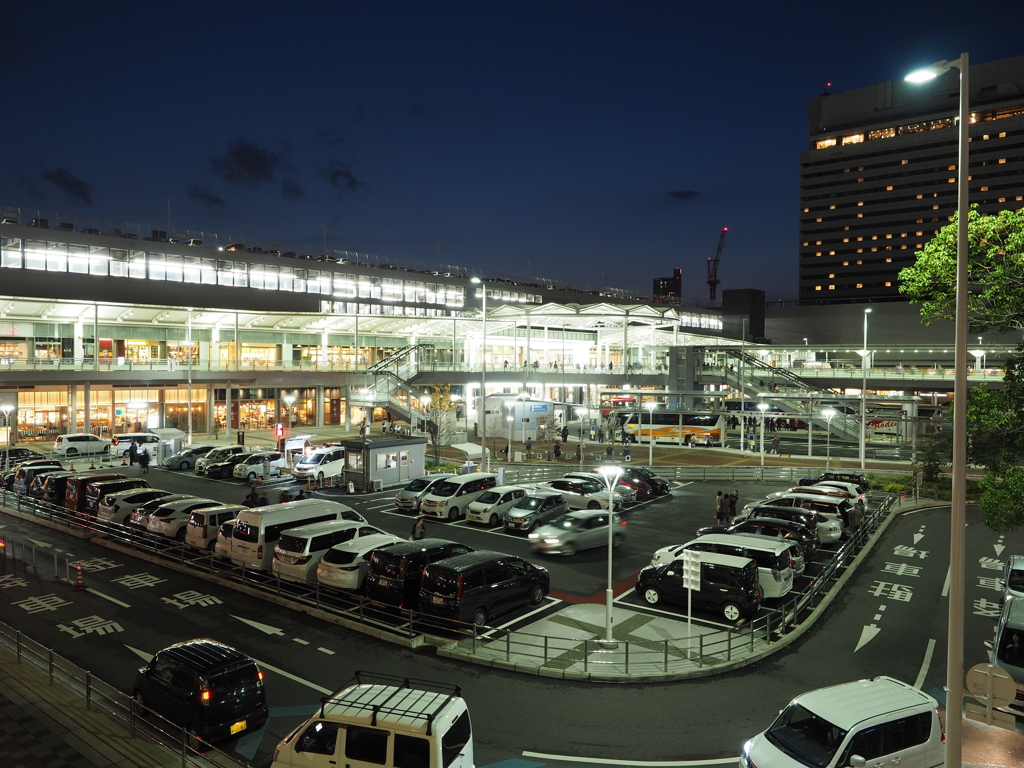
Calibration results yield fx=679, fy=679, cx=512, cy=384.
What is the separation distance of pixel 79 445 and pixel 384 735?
38.7 m

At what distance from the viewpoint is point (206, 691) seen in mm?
9211

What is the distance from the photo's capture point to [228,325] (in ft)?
182

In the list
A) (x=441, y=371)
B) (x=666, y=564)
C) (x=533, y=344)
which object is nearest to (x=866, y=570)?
(x=666, y=564)

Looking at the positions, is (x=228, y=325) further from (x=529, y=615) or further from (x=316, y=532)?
(x=529, y=615)

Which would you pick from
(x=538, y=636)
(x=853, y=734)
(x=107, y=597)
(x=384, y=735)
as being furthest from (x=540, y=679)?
(x=107, y=597)

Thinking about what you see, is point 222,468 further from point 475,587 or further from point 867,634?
point 867,634

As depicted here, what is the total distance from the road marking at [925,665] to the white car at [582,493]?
12.8 meters

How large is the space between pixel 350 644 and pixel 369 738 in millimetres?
6100

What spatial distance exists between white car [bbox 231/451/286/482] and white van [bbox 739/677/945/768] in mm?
28778

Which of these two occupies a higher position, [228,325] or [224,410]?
[228,325]

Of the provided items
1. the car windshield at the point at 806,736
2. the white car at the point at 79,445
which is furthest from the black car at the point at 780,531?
the white car at the point at 79,445

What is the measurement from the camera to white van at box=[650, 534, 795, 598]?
15.6 m

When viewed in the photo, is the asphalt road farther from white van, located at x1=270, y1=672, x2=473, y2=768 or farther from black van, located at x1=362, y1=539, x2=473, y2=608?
white van, located at x1=270, y1=672, x2=473, y2=768

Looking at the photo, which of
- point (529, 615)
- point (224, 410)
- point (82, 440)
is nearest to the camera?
point (529, 615)
